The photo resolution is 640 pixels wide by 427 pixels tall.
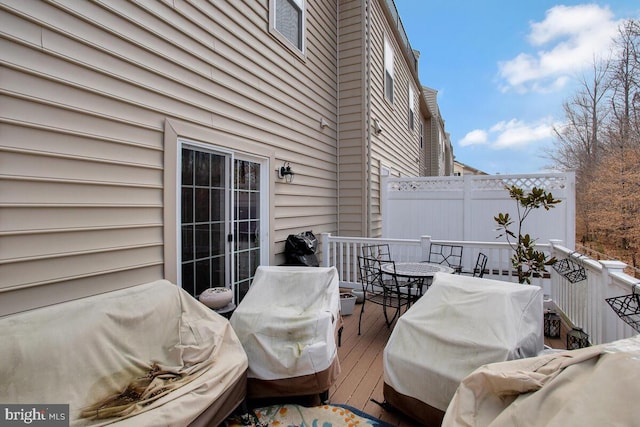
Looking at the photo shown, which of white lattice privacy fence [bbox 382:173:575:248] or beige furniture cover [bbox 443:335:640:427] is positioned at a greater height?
white lattice privacy fence [bbox 382:173:575:248]

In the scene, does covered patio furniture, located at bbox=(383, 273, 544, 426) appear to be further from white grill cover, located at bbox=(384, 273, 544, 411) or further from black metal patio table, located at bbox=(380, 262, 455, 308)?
black metal patio table, located at bbox=(380, 262, 455, 308)

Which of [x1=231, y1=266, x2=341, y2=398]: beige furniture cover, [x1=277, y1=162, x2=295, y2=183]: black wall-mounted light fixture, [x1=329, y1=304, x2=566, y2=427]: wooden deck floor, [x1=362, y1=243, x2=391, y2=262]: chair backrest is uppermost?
[x1=277, y1=162, x2=295, y2=183]: black wall-mounted light fixture

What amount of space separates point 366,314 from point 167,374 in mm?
3014

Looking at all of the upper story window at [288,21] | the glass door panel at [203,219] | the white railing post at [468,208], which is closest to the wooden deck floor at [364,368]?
the glass door panel at [203,219]

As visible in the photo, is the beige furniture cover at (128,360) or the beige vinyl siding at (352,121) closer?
the beige furniture cover at (128,360)

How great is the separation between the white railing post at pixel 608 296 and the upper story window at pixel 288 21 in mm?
4409

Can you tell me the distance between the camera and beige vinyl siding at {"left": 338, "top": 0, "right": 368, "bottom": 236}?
616cm

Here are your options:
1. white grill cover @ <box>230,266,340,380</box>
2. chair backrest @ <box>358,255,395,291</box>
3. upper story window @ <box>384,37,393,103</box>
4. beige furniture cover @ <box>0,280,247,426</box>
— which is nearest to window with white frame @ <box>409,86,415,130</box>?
upper story window @ <box>384,37,393,103</box>

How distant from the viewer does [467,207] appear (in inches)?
245

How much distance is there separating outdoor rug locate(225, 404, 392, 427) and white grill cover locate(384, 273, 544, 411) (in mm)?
327

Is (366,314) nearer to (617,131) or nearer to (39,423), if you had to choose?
(39,423)

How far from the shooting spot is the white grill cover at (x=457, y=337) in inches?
79.4

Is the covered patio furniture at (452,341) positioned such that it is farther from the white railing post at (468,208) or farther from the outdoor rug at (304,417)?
the white railing post at (468,208)

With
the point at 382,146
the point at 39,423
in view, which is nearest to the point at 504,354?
the point at 39,423
